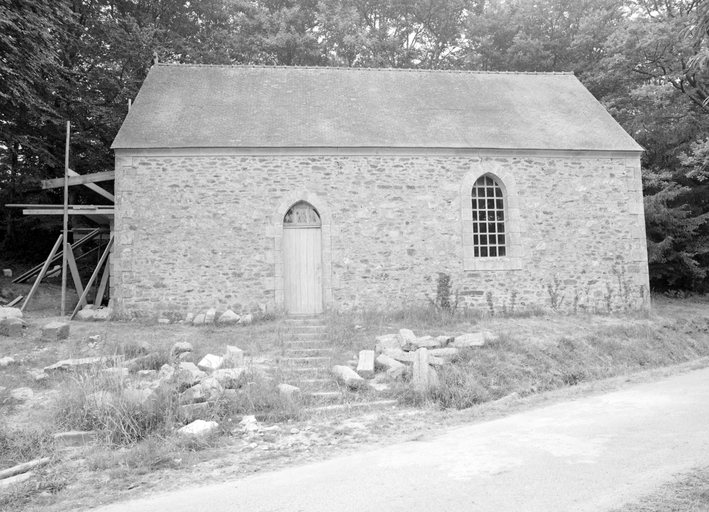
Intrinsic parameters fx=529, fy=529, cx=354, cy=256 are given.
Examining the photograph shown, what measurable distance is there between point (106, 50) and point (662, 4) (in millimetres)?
18173

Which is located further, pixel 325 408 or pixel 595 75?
pixel 595 75

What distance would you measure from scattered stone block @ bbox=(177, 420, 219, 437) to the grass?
377cm

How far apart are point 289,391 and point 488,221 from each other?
7.88m

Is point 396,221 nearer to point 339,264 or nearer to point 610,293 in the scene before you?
point 339,264

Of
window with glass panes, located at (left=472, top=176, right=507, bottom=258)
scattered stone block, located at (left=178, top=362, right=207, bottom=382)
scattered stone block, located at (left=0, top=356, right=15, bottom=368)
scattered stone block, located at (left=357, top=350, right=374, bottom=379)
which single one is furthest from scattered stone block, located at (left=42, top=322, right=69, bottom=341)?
window with glass panes, located at (left=472, top=176, right=507, bottom=258)

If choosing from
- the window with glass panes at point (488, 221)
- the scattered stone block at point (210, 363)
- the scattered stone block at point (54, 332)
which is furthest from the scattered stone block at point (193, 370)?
the window with glass panes at point (488, 221)

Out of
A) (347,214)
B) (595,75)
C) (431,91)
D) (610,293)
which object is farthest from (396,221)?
(595,75)

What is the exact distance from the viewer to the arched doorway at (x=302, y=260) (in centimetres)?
1211

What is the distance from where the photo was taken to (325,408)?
21.0ft

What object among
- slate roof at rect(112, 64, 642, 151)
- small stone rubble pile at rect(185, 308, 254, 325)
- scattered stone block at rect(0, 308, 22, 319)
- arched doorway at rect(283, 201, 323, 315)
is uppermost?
slate roof at rect(112, 64, 642, 151)

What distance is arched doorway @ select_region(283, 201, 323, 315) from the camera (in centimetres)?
1211

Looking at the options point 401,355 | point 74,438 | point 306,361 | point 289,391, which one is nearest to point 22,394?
point 74,438

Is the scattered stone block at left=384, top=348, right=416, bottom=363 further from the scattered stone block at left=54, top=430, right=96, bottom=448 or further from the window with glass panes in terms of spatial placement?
the window with glass panes

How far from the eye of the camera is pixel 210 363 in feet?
24.9
